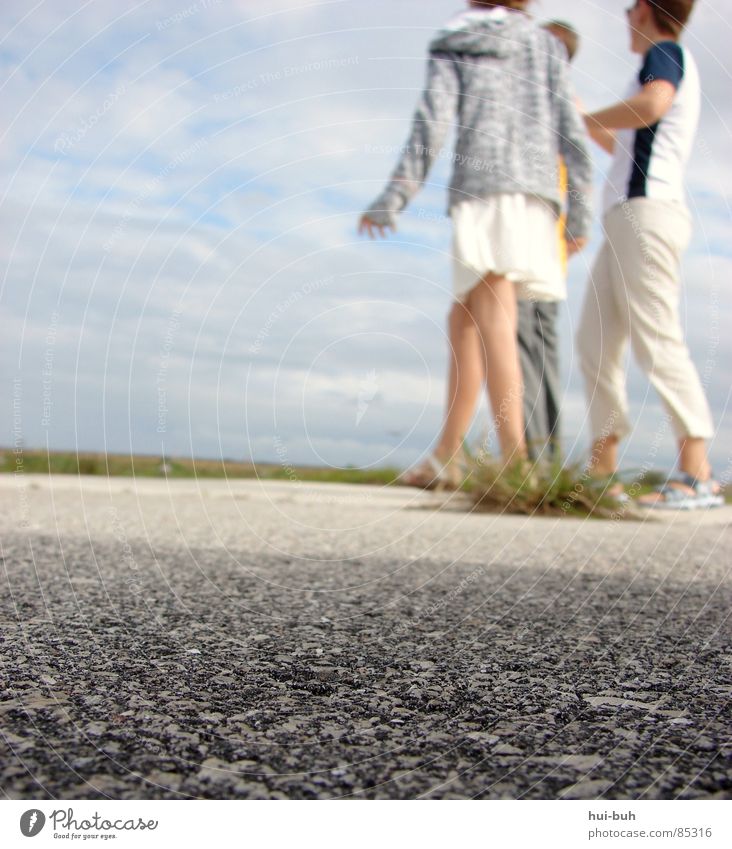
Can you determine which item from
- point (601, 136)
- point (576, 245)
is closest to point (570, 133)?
point (601, 136)

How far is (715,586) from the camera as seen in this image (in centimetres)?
299

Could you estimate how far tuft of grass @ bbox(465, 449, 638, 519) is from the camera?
5.22 metres

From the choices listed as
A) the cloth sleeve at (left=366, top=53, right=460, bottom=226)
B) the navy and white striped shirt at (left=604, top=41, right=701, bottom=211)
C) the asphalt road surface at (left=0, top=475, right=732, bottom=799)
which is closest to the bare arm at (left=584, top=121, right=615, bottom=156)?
the navy and white striped shirt at (left=604, top=41, right=701, bottom=211)

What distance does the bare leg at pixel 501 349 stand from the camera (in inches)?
201

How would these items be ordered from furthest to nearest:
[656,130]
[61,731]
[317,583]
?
[656,130], [317,583], [61,731]

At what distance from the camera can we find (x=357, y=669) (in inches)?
70.2

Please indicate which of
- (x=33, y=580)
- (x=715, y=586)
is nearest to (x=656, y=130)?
(x=715, y=586)

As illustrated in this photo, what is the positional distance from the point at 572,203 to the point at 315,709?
14.8 ft

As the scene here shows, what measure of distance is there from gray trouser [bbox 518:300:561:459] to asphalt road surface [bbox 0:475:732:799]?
2313mm

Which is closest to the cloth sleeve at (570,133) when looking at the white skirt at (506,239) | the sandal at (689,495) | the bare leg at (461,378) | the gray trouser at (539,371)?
the white skirt at (506,239)

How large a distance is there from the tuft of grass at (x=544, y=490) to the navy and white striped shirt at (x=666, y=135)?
161cm
